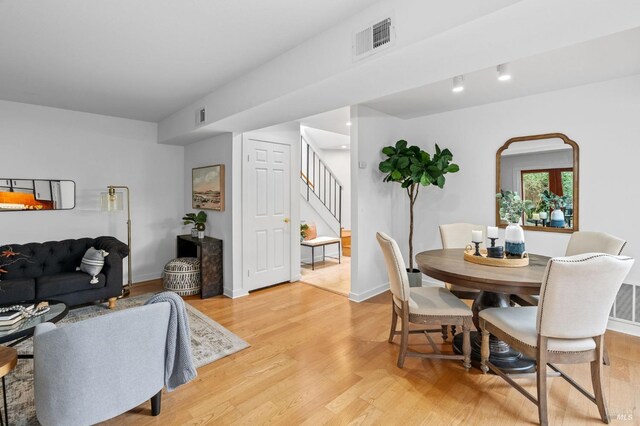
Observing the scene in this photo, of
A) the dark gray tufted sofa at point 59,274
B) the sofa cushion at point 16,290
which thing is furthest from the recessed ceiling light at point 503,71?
the sofa cushion at point 16,290

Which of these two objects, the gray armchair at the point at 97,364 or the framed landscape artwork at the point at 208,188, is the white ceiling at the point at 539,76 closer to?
the framed landscape artwork at the point at 208,188

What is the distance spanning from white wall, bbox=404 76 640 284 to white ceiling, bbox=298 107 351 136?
102 cm

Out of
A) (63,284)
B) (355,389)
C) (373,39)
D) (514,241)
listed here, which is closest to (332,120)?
(373,39)

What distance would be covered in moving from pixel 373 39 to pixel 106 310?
4050 mm

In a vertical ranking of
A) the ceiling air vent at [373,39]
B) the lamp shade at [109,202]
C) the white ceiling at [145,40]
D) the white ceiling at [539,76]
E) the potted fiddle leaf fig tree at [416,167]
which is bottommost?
the lamp shade at [109,202]

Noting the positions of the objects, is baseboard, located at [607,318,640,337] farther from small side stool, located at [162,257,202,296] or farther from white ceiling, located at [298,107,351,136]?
small side stool, located at [162,257,202,296]

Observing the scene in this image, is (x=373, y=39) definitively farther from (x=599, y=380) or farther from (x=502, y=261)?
(x=599, y=380)

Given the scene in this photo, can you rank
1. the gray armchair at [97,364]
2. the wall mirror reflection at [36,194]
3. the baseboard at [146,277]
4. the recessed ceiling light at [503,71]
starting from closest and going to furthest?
the gray armchair at [97,364] < the recessed ceiling light at [503,71] < the wall mirror reflection at [36,194] < the baseboard at [146,277]

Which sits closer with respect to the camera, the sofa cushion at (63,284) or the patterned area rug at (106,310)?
the patterned area rug at (106,310)

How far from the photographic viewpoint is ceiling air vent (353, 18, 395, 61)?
187cm

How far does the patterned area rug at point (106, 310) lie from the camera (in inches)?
77.6

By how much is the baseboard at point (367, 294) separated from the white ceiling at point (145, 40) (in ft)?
9.32

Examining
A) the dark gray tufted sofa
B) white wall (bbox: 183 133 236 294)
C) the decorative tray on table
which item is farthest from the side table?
the decorative tray on table

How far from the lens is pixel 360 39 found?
2.02 metres
